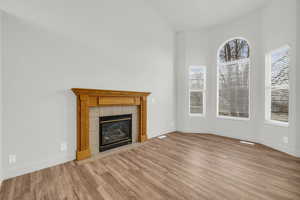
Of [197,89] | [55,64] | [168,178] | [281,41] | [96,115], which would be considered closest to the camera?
[168,178]

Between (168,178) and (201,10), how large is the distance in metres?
4.31

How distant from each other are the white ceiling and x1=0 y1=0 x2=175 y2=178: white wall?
3.36 ft

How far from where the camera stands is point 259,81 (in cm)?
352

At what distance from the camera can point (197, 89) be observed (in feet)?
14.9

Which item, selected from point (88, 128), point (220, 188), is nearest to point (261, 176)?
point (220, 188)

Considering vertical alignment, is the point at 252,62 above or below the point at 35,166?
above

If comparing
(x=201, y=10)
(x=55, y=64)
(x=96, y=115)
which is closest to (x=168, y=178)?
(x=96, y=115)

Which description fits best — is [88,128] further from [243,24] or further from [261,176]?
[243,24]

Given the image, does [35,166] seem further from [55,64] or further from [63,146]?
[55,64]

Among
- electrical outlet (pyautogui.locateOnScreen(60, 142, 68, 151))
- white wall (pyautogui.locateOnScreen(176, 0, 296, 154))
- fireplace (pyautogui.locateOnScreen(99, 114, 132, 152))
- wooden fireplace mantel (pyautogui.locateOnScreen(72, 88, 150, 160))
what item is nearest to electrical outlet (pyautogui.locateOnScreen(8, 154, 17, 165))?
electrical outlet (pyautogui.locateOnScreen(60, 142, 68, 151))

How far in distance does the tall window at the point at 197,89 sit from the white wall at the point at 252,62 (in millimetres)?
160

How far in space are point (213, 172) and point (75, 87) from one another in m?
2.83

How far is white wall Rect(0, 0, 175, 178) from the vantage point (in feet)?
6.44

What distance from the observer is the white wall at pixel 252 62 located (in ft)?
9.25
